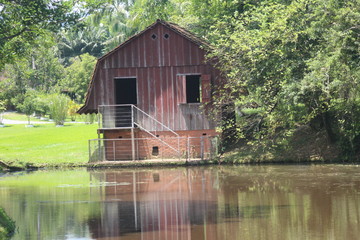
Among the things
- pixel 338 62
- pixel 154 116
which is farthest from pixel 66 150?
pixel 338 62

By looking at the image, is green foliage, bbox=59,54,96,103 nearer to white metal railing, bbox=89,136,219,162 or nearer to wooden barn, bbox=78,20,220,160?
wooden barn, bbox=78,20,220,160

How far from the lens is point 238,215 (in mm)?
17516

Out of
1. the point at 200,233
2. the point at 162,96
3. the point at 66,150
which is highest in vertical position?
the point at 162,96

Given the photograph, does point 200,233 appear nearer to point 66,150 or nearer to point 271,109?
point 271,109

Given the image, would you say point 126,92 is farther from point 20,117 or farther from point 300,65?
point 20,117

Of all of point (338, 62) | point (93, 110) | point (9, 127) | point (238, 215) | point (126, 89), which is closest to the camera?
point (238, 215)

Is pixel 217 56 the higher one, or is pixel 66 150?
pixel 217 56

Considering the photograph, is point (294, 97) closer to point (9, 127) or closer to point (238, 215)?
point (238, 215)

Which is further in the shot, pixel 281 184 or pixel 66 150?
pixel 66 150

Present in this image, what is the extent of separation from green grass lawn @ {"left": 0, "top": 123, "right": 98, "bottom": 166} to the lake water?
610 cm

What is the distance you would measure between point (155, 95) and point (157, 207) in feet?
60.3

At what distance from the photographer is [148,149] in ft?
123

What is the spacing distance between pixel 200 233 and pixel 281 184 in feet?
A: 33.2

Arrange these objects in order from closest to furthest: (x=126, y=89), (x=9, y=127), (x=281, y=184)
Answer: (x=281, y=184) → (x=126, y=89) → (x=9, y=127)
